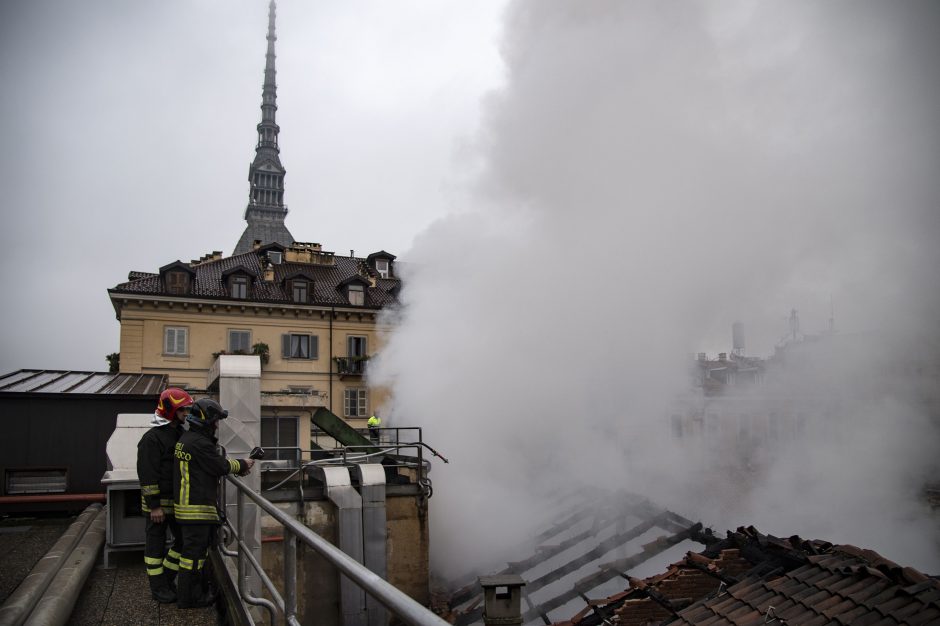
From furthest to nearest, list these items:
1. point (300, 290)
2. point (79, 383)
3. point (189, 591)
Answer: point (300, 290) → point (79, 383) → point (189, 591)

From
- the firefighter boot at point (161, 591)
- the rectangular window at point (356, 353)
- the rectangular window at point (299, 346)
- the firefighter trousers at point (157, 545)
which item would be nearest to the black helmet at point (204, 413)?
the firefighter trousers at point (157, 545)

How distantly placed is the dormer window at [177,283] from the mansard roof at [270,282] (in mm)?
253

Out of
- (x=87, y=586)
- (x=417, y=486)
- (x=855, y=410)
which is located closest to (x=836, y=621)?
(x=87, y=586)

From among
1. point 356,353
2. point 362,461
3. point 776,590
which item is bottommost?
point 776,590

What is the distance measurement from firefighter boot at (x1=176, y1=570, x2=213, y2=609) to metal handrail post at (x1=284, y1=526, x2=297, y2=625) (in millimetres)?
2640

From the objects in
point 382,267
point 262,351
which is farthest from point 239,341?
point 382,267

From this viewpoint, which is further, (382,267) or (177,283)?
(382,267)

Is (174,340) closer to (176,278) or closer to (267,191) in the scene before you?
(176,278)

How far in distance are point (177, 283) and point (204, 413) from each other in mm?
27699

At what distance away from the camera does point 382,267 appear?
39031 mm

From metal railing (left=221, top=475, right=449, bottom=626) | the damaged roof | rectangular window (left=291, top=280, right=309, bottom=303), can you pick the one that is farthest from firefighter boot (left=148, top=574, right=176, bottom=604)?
rectangular window (left=291, top=280, right=309, bottom=303)

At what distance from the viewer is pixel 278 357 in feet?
105

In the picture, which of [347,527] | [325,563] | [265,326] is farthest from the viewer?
[265,326]

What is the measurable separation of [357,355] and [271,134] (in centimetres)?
6584
